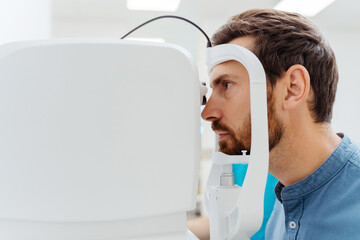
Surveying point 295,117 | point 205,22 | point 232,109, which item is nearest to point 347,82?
point 205,22

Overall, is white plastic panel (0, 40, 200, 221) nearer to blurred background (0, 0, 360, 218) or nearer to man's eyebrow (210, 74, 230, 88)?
man's eyebrow (210, 74, 230, 88)

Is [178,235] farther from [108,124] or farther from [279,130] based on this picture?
[279,130]

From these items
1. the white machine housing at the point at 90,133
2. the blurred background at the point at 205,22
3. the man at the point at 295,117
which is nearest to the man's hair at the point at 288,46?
the man at the point at 295,117

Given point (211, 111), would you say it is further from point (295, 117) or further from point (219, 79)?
point (295, 117)

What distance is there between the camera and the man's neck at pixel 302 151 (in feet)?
2.83

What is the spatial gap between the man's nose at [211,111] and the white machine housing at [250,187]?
17cm

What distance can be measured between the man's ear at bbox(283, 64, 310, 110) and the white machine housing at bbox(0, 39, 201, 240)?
48cm

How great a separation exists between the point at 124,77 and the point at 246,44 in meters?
0.53

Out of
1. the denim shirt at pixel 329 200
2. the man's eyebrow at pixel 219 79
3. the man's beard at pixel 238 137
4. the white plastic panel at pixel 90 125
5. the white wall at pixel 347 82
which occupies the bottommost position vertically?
the white wall at pixel 347 82

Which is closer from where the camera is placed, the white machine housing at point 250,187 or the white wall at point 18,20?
the white machine housing at point 250,187

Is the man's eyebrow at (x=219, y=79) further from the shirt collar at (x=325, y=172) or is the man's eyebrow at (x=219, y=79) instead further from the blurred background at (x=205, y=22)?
the blurred background at (x=205, y=22)

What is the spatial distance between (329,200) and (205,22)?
2.69m

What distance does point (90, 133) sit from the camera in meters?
0.40

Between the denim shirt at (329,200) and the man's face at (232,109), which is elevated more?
the man's face at (232,109)
